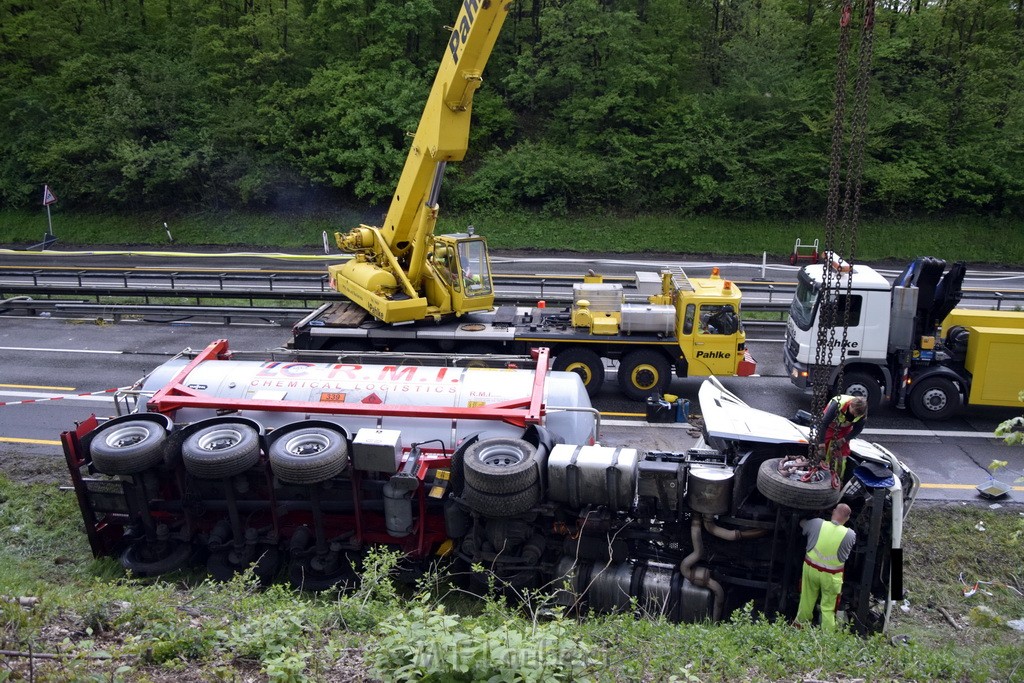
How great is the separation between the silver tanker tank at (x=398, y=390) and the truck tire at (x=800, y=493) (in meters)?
2.24

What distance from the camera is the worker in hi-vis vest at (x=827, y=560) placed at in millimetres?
6430

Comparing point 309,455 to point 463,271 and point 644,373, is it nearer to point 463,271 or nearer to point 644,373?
point 463,271

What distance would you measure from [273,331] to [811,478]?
14.2 meters

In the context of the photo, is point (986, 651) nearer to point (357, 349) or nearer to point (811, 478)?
point (811, 478)

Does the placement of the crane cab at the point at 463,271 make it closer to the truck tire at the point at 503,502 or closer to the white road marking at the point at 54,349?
the truck tire at the point at 503,502

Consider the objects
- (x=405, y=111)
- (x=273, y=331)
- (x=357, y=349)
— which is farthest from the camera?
(x=405, y=111)

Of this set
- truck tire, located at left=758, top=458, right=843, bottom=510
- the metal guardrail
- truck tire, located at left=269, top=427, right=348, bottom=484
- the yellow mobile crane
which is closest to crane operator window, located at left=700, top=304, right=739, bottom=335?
the yellow mobile crane

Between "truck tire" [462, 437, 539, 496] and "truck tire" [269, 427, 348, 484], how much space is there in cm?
125

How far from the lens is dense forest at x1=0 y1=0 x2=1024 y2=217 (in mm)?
28109

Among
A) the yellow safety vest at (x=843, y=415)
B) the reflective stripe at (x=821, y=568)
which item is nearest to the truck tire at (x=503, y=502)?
the reflective stripe at (x=821, y=568)

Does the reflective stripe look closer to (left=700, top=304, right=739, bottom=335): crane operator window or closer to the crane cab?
(left=700, top=304, right=739, bottom=335): crane operator window

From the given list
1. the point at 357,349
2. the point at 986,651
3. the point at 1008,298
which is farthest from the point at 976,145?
the point at 986,651

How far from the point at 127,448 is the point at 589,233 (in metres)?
22.7

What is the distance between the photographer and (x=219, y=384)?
901cm
